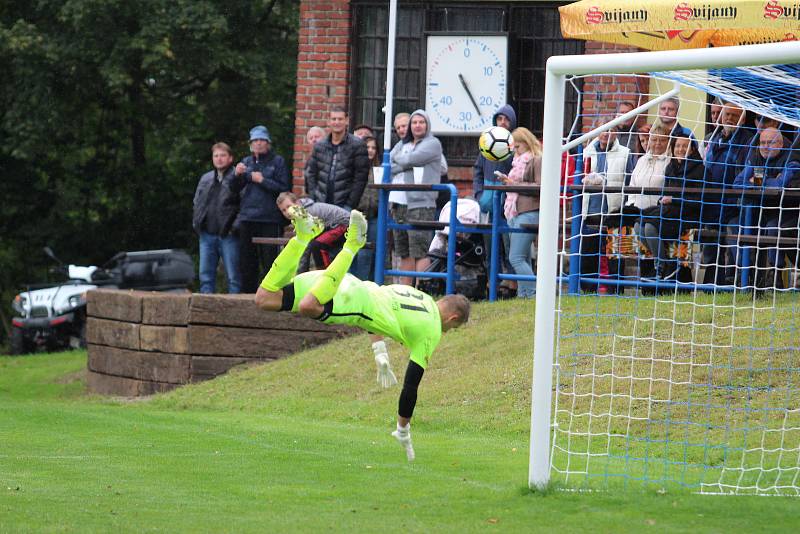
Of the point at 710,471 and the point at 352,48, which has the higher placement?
the point at 352,48

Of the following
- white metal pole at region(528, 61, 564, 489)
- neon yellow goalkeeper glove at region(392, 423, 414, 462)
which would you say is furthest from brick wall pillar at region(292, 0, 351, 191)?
white metal pole at region(528, 61, 564, 489)

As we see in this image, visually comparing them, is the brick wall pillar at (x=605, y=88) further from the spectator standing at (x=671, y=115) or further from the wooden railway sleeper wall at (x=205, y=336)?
the wooden railway sleeper wall at (x=205, y=336)

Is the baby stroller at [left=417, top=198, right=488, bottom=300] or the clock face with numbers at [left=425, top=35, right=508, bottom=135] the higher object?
the clock face with numbers at [left=425, top=35, right=508, bottom=135]

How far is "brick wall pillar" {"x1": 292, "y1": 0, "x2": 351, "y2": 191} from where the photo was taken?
2047cm

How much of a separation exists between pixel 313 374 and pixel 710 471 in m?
6.68

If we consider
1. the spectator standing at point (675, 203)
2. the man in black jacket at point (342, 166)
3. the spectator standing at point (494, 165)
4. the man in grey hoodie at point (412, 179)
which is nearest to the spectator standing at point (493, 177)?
the spectator standing at point (494, 165)

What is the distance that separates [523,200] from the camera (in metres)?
16.3

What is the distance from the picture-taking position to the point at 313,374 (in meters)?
16.4

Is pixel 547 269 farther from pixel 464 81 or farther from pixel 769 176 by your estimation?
pixel 464 81

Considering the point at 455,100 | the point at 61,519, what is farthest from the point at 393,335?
the point at 455,100

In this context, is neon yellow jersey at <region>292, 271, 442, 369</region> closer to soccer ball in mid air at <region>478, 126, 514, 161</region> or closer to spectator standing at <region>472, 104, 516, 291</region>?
soccer ball in mid air at <region>478, 126, 514, 161</region>

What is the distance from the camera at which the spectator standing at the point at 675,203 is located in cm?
1398

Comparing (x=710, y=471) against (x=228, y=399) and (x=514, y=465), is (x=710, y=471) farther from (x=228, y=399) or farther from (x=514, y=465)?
(x=228, y=399)

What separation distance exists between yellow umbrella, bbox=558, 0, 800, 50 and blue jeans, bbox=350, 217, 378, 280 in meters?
4.91
